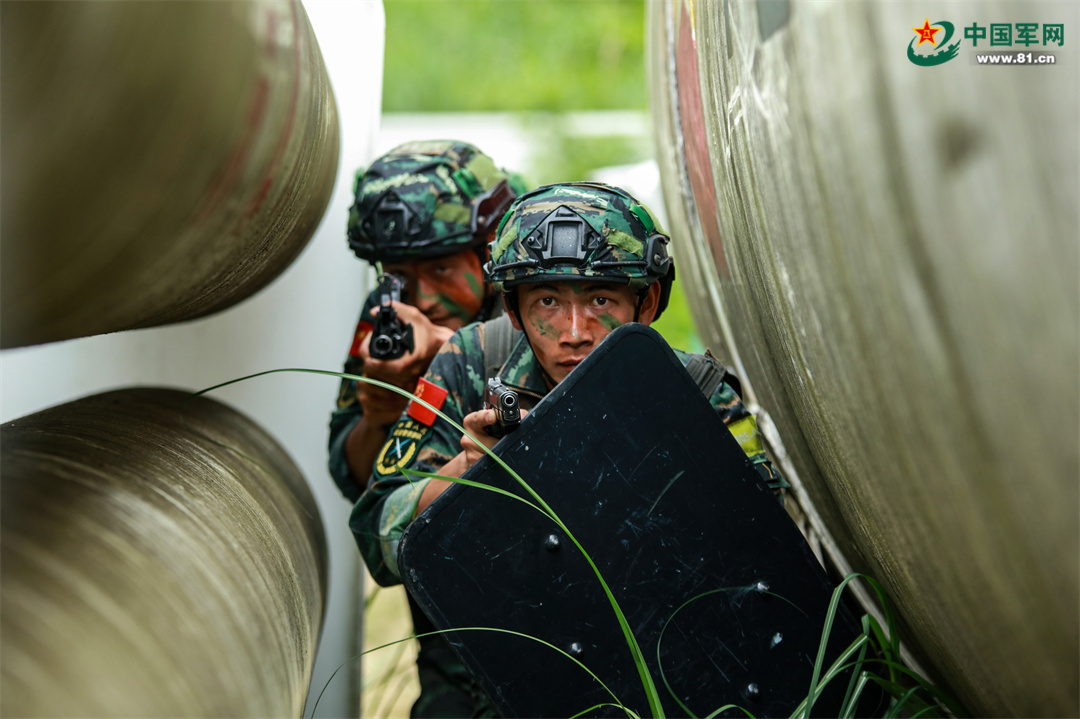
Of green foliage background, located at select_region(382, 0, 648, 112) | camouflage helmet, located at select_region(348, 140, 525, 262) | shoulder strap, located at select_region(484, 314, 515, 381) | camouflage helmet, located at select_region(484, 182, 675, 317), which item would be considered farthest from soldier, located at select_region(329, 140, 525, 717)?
green foliage background, located at select_region(382, 0, 648, 112)

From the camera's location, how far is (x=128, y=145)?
2.81ft

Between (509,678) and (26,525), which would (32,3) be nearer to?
(26,525)

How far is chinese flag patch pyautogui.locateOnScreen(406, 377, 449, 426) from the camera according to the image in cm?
171

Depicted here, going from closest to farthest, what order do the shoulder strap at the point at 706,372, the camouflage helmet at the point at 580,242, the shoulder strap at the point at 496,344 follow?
the camouflage helmet at the point at 580,242
the shoulder strap at the point at 706,372
the shoulder strap at the point at 496,344

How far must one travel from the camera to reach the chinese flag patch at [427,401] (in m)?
1.71

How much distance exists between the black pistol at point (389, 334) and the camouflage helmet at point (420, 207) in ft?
0.46

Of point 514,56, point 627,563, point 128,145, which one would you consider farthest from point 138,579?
point 514,56

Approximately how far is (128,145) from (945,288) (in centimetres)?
82

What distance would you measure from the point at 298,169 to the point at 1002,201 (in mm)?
886

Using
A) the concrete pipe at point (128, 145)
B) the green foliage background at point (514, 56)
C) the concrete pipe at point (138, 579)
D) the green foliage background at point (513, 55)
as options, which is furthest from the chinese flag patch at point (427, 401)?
the green foliage background at point (513, 55)

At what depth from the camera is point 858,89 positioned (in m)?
0.96

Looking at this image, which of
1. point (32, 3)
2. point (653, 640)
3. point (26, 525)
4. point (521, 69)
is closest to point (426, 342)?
point (653, 640)

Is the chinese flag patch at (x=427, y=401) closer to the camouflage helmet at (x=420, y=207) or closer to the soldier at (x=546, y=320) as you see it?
the soldier at (x=546, y=320)

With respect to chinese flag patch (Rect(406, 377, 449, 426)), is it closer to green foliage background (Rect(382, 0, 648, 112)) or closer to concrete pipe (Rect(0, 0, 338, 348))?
concrete pipe (Rect(0, 0, 338, 348))
